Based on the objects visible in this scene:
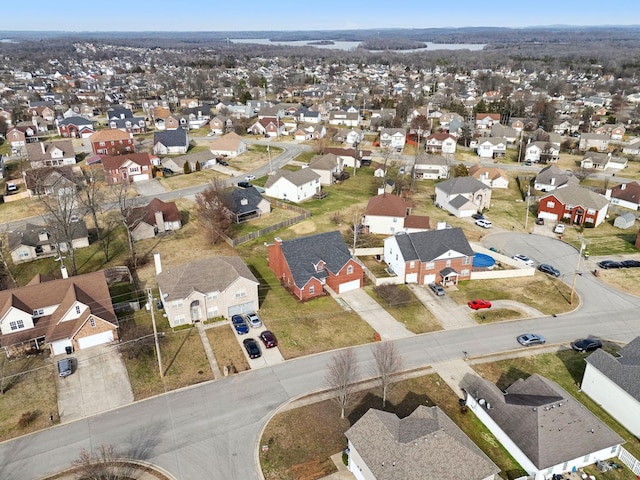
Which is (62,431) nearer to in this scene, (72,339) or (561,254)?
(72,339)

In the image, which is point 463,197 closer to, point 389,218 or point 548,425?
point 389,218

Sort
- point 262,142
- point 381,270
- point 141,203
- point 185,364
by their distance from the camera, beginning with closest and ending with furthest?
1. point 185,364
2. point 381,270
3. point 141,203
4. point 262,142

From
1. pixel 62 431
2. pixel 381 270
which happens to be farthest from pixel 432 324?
pixel 62 431

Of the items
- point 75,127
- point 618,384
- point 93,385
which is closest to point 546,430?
point 618,384

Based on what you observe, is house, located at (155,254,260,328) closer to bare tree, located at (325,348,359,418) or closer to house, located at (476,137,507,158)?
bare tree, located at (325,348,359,418)

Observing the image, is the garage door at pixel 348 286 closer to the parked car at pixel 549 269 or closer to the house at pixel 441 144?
the parked car at pixel 549 269

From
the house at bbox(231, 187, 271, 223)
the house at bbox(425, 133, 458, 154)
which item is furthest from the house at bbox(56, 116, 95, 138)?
the house at bbox(425, 133, 458, 154)
